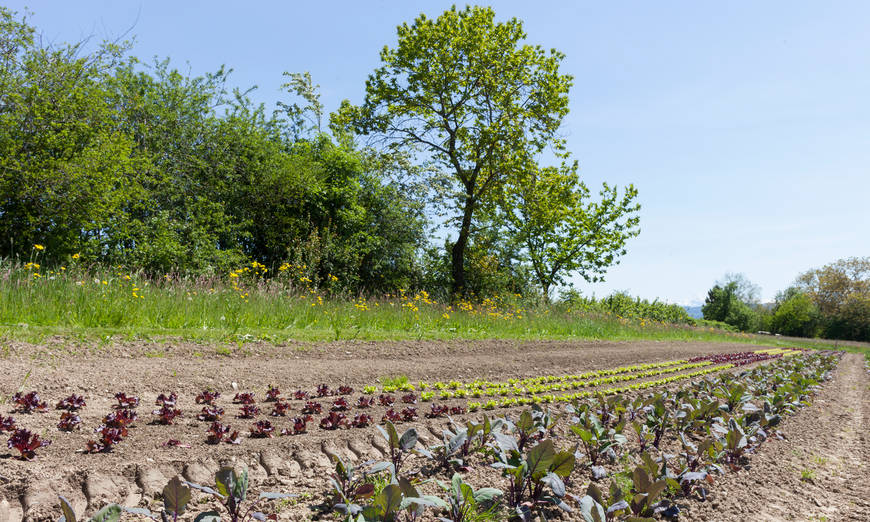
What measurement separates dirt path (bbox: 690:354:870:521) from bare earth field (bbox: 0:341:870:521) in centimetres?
1

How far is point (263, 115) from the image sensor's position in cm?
1736

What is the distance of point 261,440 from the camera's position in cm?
317

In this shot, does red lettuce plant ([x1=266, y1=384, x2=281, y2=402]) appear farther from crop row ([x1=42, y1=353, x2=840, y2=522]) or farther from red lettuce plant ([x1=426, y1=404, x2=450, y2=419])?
crop row ([x1=42, y1=353, x2=840, y2=522])

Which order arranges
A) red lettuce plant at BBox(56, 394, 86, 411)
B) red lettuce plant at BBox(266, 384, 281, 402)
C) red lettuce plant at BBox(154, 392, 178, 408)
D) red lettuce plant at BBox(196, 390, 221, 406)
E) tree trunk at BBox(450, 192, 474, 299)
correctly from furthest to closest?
tree trunk at BBox(450, 192, 474, 299)
red lettuce plant at BBox(266, 384, 281, 402)
red lettuce plant at BBox(196, 390, 221, 406)
red lettuce plant at BBox(154, 392, 178, 408)
red lettuce plant at BBox(56, 394, 86, 411)

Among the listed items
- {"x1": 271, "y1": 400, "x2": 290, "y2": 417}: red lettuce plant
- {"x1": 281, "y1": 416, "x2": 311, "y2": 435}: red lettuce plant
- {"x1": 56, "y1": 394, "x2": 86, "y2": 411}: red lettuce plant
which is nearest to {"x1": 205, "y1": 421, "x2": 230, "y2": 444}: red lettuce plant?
{"x1": 281, "y1": 416, "x2": 311, "y2": 435}: red lettuce plant

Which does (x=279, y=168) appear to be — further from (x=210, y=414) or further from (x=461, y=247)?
(x=210, y=414)

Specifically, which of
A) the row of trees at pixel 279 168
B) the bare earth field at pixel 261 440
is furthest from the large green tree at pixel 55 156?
the bare earth field at pixel 261 440

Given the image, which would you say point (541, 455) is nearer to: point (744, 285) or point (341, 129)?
point (341, 129)

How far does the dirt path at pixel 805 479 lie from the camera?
3.02 meters

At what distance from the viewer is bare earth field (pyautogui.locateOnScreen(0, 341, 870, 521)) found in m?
2.47

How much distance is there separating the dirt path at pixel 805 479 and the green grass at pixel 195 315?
542cm

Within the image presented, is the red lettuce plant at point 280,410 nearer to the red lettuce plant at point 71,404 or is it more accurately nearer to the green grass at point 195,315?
the red lettuce plant at point 71,404

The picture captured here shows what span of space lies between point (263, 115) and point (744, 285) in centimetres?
7657

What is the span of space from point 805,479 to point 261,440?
3.98m
